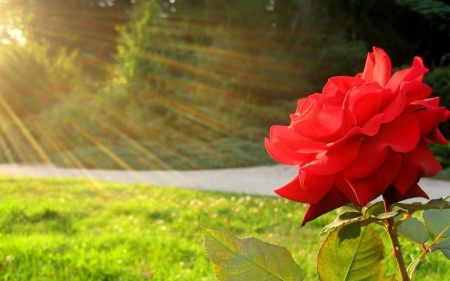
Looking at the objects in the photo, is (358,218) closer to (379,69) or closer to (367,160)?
(367,160)

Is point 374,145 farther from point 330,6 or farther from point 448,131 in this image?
point 330,6

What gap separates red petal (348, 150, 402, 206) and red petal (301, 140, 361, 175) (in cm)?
3

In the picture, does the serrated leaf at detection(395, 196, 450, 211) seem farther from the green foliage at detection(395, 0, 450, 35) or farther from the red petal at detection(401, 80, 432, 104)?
the green foliage at detection(395, 0, 450, 35)

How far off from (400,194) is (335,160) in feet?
0.36

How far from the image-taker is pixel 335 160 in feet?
2.33

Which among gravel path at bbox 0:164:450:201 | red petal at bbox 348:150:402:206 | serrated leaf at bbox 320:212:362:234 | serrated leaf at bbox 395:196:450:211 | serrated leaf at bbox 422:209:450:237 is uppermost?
red petal at bbox 348:150:402:206

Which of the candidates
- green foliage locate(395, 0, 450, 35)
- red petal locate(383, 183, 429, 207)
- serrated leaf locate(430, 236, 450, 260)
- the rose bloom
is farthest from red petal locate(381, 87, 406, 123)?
green foliage locate(395, 0, 450, 35)

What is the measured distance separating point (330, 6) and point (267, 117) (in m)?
5.10

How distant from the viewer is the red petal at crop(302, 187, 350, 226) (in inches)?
29.2

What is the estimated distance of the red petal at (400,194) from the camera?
2.32 ft

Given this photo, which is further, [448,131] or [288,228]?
[448,131]

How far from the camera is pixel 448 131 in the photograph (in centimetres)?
1183

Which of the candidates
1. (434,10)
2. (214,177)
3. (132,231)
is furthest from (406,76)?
(434,10)

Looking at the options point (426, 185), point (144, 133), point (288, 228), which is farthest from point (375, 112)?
point (144, 133)
